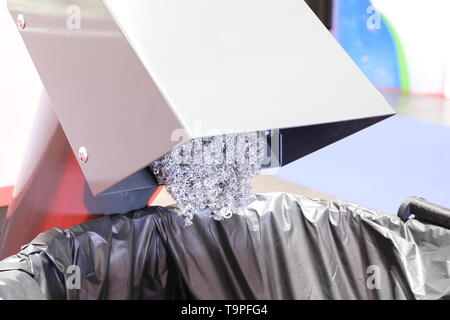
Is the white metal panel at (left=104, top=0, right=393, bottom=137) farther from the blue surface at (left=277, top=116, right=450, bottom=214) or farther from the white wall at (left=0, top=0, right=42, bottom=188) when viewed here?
the white wall at (left=0, top=0, right=42, bottom=188)

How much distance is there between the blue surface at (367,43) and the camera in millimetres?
2252

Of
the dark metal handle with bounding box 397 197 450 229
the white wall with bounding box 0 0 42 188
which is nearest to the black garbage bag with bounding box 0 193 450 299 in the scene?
the dark metal handle with bounding box 397 197 450 229

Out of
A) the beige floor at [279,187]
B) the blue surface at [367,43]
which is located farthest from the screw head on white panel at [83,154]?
the blue surface at [367,43]

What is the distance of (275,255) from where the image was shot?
3.16ft

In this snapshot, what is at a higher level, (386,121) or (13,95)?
(13,95)

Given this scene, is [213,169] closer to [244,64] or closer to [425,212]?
[244,64]

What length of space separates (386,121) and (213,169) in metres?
1.24

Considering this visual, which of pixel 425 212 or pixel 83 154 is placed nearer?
pixel 83 154

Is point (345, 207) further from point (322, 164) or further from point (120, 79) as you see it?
point (322, 164)

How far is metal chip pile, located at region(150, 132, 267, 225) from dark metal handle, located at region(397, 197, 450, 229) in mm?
284

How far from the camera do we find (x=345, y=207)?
942 millimetres

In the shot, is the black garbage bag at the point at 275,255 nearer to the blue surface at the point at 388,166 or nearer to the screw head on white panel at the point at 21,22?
the screw head on white panel at the point at 21,22

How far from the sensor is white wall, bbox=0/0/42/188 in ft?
5.78

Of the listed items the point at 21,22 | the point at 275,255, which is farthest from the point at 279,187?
the point at 21,22
